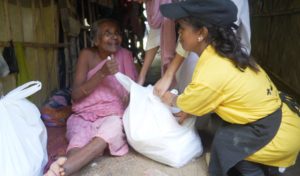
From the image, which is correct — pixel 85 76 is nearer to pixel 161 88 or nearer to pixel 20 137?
pixel 161 88

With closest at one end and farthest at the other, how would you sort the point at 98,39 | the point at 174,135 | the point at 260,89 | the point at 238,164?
the point at 260,89, the point at 238,164, the point at 174,135, the point at 98,39

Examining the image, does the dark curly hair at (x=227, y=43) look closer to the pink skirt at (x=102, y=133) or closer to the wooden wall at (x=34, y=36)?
the pink skirt at (x=102, y=133)

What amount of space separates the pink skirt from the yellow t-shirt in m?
0.64

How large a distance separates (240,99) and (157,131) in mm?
588

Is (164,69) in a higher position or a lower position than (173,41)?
lower

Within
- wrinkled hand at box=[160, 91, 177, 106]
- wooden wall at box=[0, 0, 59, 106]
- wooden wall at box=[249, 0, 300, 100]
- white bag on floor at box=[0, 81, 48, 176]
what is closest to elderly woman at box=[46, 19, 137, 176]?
white bag on floor at box=[0, 81, 48, 176]

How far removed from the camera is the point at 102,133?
6.72 feet

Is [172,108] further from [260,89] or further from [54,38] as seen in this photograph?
[54,38]

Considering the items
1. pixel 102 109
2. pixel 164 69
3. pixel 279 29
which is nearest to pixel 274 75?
pixel 279 29

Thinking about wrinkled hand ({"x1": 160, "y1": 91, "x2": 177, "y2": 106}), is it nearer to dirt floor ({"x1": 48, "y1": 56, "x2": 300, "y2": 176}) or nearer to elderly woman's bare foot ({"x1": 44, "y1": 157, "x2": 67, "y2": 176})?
dirt floor ({"x1": 48, "y1": 56, "x2": 300, "y2": 176})

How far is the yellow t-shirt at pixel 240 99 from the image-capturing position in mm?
1559

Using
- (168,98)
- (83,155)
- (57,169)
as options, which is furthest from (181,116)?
(57,169)

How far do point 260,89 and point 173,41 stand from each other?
82 centimetres

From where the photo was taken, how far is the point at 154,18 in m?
2.22
